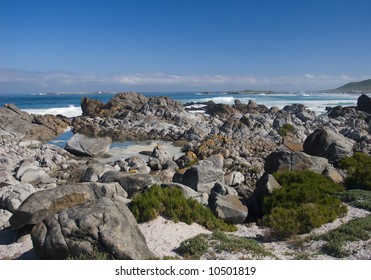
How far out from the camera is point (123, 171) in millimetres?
21109

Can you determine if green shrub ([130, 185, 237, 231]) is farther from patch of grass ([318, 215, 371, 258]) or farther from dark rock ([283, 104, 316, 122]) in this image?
dark rock ([283, 104, 316, 122])

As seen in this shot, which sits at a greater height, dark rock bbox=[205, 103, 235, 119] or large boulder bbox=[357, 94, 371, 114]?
large boulder bbox=[357, 94, 371, 114]

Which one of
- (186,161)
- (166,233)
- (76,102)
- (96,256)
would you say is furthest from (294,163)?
(76,102)

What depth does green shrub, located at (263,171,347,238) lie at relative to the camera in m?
11.8

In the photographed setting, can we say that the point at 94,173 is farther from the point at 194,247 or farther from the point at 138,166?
the point at 194,247

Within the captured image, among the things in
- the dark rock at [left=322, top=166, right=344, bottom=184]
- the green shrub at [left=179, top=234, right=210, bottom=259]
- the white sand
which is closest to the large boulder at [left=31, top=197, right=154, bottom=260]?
the green shrub at [left=179, top=234, right=210, bottom=259]

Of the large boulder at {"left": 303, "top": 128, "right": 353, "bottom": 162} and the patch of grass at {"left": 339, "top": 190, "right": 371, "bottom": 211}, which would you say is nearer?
the patch of grass at {"left": 339, "top": 190, "right": 371, "bottom": 211}

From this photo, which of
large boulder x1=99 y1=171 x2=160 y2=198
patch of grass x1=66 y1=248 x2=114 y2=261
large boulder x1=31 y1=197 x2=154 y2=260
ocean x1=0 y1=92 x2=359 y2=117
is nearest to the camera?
patch of grass x1=66 y1=248 x2=114 y2=261

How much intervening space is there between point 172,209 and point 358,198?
25.6 feet

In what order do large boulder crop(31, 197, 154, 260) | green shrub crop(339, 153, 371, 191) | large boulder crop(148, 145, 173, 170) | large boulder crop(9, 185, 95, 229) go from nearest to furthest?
1. large boulder crop(31, 197, 154, 260)
2. large boulder crop(9, 185, 95, 229)
3. green shrub crop(339, 153, 371, 191)
4. large boulder crop(148, 145, 173, 170)

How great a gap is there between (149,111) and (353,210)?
4051 centimetres

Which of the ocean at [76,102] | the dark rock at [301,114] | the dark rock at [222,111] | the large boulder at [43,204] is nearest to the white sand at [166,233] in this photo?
the large boulder at [43,204]

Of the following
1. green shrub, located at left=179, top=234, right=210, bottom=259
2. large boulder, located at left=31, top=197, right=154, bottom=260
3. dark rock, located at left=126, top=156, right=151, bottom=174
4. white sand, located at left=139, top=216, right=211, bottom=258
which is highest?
large boulder, located at left=31, top=197, right=154, bottom=260

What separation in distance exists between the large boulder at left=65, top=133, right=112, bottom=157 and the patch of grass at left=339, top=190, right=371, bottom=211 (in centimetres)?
1795
